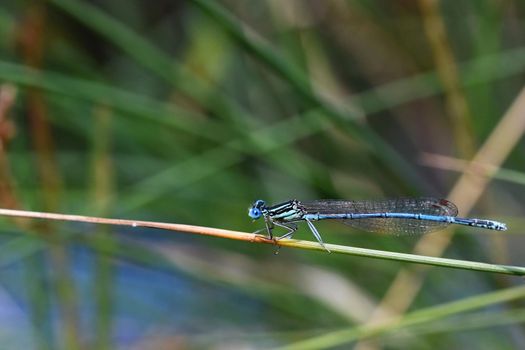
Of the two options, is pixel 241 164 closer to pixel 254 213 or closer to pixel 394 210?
pixel 254 213

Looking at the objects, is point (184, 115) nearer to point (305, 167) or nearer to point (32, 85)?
point (305, 167)

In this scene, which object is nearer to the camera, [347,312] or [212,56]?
[347,312]

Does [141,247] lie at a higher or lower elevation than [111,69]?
lower

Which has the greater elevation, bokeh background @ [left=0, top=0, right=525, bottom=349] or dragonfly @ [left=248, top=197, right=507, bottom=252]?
bokeh background @ [left=0, top=0, right=525, bottom=349]

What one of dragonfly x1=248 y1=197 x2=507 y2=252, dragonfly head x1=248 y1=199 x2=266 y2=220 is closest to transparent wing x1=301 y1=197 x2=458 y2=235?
dragonfly x1=248 y1=197 x2=507 y2=252

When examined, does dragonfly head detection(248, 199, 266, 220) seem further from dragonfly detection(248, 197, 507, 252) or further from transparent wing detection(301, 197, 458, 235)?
transparent wing detection(301, 197, 458, 235)

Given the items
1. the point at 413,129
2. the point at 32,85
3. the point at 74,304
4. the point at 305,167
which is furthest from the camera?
the point at 413,129

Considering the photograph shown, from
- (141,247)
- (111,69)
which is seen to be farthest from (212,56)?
(141,247)
